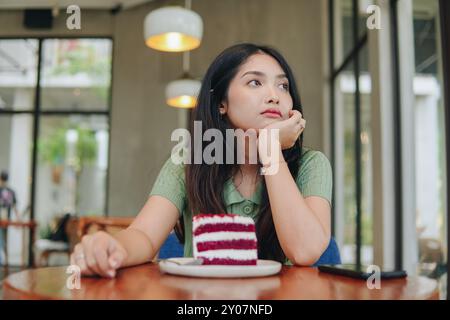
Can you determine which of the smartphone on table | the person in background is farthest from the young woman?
the person in background

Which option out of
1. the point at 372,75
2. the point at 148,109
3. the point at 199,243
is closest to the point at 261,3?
the point at 148,109

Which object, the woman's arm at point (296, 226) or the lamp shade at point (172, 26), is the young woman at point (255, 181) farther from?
the lamp shade at point (172, 26)

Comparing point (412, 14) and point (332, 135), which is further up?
point (412, 14)

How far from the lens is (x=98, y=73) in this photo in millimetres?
7551

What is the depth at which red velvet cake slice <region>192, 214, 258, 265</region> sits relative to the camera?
969mm

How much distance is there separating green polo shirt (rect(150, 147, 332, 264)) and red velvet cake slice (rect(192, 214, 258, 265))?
1.27ft

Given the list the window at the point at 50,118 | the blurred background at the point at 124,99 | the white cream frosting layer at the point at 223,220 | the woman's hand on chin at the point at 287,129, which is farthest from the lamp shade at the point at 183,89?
the white cream frosting layer at the point at 223,220

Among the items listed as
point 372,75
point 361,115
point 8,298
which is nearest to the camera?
point 8,298

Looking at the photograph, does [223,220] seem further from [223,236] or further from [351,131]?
[351,131]

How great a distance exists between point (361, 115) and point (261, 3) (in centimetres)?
294

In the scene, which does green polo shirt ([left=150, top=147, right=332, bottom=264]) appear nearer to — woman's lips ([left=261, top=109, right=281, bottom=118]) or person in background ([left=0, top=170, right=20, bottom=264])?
woman's lips ([left=261, top=109, right=281, bottom=118])

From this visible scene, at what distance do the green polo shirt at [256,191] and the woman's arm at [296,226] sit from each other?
16cm

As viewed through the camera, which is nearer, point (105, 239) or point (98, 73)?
point (105, 239)

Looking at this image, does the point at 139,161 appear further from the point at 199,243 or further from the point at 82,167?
the point at 199,243
